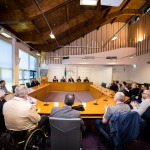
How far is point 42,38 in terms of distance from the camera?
7062 mm

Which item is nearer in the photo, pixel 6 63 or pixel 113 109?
pixel 113 109

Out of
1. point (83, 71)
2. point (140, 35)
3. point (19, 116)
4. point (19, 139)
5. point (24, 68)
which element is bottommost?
point (19, 139)

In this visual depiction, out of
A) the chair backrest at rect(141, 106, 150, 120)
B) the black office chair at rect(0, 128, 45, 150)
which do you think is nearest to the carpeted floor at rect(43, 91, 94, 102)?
the chair backrest at rect(141, 106, 150, 120)

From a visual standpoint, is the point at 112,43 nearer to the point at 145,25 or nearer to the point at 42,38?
the point at 145,25

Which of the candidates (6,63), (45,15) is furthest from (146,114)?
(6,63)

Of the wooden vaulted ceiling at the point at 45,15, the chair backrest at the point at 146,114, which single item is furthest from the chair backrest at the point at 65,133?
the wooden vaulted ceiling at the point at 45,15

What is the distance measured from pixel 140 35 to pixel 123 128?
32.7 feet

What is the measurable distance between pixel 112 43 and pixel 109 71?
2457 mm

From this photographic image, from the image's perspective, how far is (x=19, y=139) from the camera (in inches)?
76.8

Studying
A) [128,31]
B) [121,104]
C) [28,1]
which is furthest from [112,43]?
[121,104]

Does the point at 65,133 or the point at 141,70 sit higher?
the point at 141,70

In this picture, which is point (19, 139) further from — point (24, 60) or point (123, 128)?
point (24, 60)

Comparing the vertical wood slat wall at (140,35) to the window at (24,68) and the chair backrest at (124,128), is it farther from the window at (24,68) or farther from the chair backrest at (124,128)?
the chair backrest at (124,128)

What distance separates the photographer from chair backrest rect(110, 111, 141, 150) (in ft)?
6.28
